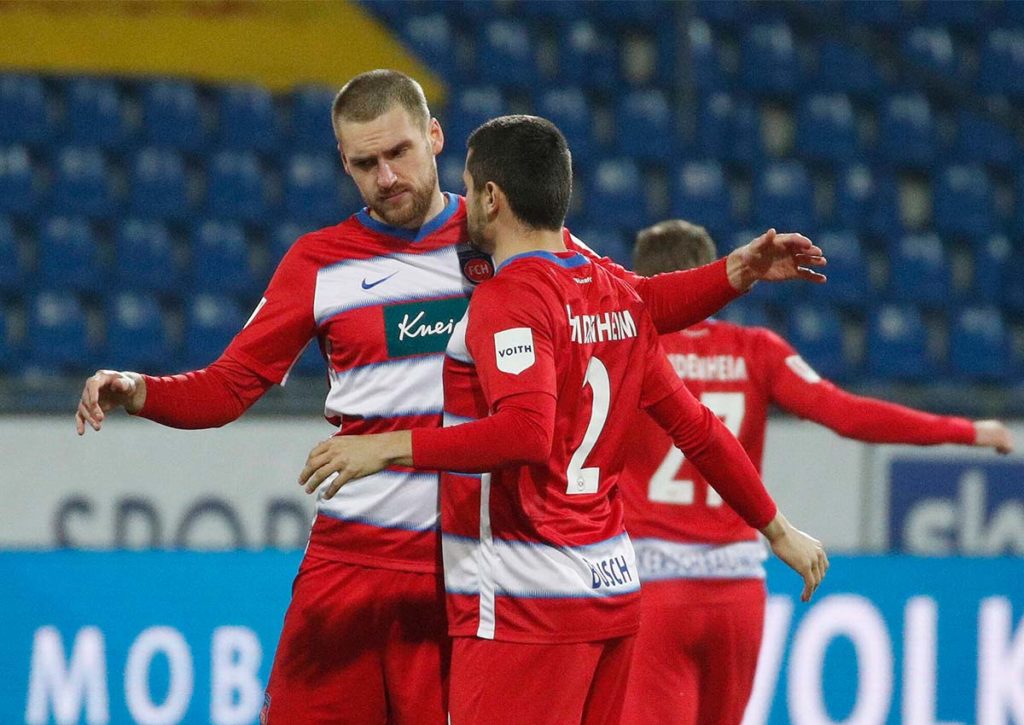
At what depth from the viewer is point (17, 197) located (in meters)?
8.32

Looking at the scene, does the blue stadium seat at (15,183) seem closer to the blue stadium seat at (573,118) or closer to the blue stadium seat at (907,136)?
the blue stadium seat at (573,118)

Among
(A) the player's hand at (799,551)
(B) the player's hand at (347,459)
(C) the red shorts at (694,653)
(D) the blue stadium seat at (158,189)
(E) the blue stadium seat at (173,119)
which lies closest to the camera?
(B) the player's hand at (347,459)

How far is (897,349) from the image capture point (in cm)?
819

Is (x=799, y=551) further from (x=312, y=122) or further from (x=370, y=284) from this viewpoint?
(x=312, y=122)

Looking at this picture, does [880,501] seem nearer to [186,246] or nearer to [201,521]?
[201,521]

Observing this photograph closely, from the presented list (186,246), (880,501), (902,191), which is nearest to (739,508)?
(880,501)

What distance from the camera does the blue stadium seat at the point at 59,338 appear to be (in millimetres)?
7785

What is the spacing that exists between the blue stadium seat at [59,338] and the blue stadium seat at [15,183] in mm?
756

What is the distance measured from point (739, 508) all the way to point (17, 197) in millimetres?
6200

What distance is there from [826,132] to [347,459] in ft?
22.6

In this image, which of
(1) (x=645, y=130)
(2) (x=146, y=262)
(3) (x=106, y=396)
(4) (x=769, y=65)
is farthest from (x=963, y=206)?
(3) (x=106, y=396)

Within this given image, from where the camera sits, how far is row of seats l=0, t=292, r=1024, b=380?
7.79 meters

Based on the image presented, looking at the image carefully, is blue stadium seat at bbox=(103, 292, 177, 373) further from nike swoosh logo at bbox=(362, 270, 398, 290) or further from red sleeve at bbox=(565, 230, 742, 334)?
red sleeve at bbox=(565, 230, 742, 334)

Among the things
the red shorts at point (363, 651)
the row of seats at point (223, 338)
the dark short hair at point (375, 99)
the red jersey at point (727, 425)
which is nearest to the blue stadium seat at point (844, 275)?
the row of seats at point (223, 338)
